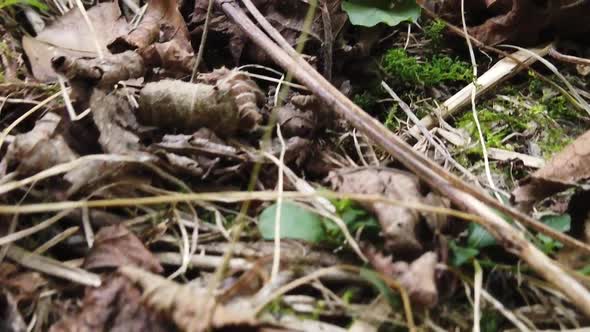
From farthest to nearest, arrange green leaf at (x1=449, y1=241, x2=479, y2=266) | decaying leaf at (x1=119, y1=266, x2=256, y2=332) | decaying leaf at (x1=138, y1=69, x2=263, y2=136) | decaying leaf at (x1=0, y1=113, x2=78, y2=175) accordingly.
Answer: decaying leaf at (x1=138, y1=69, x2=263, y2=136) < decaying leaf at (x1=0, y1=113, x2=78, y2=175) < green leaf at (x1=449, y1=241, x2=479, y2=266) < decaying leaf at (x1=119, y1=266, x2=256, y2=332)

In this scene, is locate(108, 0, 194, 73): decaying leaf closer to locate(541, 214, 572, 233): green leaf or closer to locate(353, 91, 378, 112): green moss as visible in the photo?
locate(353, 91, 378, 112): green moss

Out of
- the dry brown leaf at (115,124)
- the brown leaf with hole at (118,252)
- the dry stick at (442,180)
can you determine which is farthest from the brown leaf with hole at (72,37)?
the brown leaf with hole at (118,252)

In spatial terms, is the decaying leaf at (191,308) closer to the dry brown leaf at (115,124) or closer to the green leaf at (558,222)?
the dry brown leaf at (115,124)

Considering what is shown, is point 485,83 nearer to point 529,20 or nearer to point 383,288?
point 529,20

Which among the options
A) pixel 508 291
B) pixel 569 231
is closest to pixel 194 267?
pixel 508 291

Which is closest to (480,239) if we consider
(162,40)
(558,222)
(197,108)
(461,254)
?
(461,254)

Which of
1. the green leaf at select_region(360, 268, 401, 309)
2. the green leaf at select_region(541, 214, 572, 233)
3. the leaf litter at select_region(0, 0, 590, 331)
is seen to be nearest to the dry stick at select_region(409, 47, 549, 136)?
the leaf litter at select_region(0, 0, 590, 331)

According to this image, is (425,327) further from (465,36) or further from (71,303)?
(465,36)
